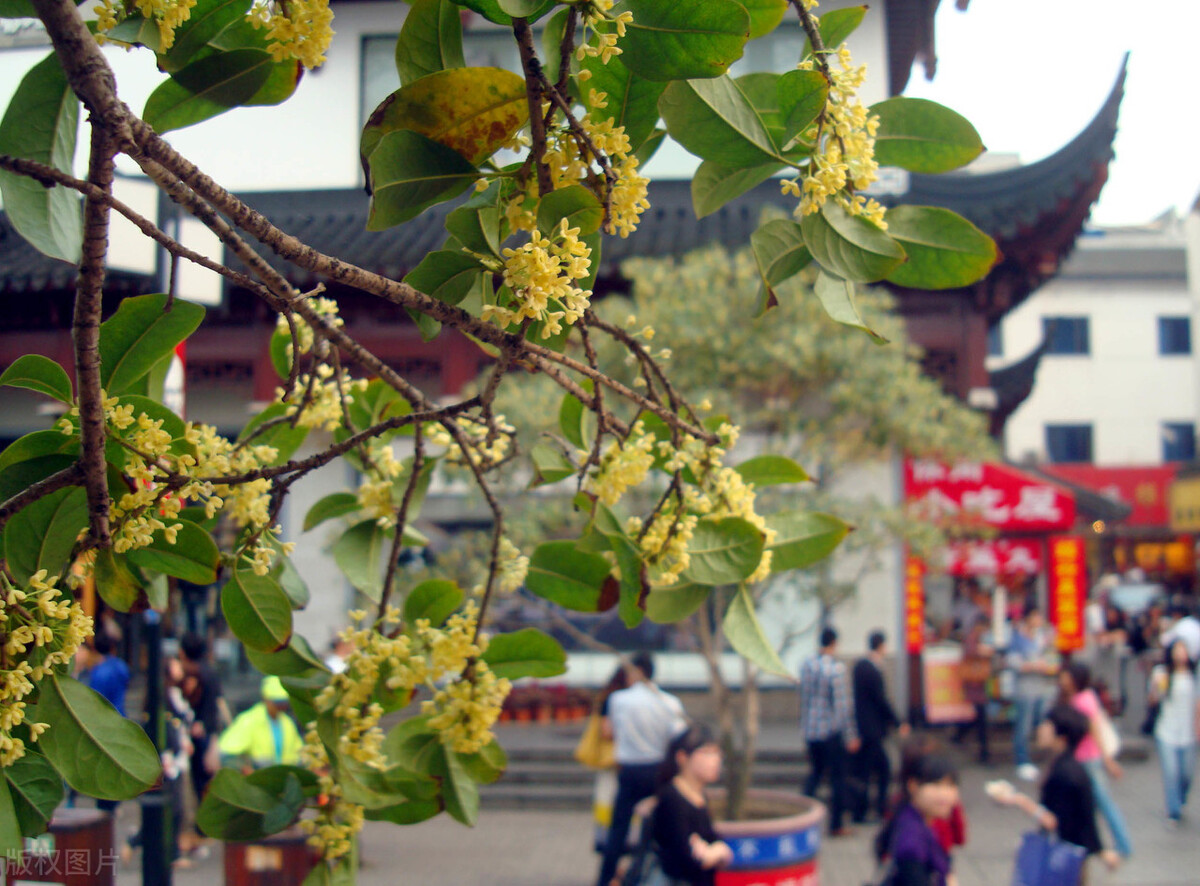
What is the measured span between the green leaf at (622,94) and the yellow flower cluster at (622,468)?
39 cm

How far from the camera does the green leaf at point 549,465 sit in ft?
4.79

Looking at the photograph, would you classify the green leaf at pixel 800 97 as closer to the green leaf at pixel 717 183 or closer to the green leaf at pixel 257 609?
the green leaf at pixel 717 183

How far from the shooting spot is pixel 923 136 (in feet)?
3.94

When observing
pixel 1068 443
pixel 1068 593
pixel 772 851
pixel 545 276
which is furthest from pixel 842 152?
pixel 1068 443

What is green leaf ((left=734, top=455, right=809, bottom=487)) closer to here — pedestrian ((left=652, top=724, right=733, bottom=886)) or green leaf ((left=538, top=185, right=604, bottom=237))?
green leaf ((left=538, top=185, right=604, bottom=237))

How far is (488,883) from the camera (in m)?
→ 6.08

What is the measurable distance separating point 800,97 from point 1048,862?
3.55 meters

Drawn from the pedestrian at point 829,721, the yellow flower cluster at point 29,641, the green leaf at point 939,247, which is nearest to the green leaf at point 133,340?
the yellow flower cluster at point 29,641

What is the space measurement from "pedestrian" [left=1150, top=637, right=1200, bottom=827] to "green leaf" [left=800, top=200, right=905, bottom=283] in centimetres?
716

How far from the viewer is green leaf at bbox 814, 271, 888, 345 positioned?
1.11 metres

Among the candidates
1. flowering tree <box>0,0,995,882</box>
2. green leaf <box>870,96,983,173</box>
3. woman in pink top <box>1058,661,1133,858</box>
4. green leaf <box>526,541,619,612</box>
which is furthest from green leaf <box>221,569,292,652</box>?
woman in pink top <box>1058,661,1133,858</box>

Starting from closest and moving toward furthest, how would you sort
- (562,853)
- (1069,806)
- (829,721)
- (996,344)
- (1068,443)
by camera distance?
(1069,806), (562,853), (829,721), (996,344), (1068,443)

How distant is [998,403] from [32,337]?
8670 mm

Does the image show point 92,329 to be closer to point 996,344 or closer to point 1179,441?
point 996,344
